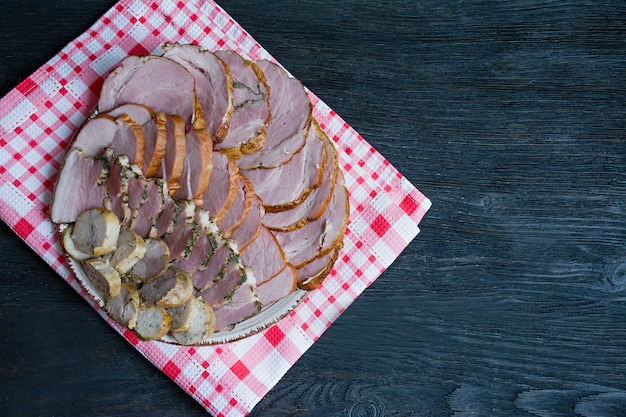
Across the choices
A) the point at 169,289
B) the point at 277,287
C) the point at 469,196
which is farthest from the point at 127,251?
the point at 469,196

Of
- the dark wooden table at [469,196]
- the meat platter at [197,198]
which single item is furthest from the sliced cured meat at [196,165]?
the dark wooden table at [469,196]

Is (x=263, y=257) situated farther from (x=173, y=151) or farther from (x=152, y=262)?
(x=173, y=151)

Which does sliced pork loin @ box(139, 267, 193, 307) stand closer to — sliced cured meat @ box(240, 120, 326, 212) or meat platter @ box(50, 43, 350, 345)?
meat platter @ box(50, 43, 350, 345)

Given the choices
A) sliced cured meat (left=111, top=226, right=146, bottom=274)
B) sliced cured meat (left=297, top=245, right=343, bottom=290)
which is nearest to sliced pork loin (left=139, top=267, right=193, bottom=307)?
sliced cured meat (left=111, top=226, right=146, bottom=274)

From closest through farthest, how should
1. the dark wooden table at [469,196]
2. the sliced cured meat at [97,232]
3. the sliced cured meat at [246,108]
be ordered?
1. the sliced cured meat at [97,232]
2. the sliced cured meat at [246,108]
3. the dark wooden table at [469,196]

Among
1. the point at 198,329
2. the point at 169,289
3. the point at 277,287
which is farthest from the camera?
the point at 277,287

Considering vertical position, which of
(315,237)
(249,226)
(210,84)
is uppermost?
(210,84)

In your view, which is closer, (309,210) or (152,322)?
(152,322)

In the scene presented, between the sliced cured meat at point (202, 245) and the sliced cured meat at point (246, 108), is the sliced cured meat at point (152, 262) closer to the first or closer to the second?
the sliced cured meat at point (202, 245)
